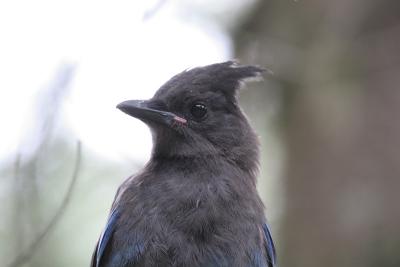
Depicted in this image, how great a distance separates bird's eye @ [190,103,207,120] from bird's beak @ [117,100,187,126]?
0.10 meters

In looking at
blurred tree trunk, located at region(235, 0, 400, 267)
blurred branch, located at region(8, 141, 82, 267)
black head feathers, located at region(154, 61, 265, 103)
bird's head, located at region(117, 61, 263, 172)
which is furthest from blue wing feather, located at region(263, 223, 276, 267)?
blurred tree trunk, located at region(235, 0, 400, 267)

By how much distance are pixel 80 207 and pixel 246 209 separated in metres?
3.82

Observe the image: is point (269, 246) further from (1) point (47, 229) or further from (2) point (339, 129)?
(2) point (339, 129)

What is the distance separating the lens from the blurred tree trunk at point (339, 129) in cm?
780

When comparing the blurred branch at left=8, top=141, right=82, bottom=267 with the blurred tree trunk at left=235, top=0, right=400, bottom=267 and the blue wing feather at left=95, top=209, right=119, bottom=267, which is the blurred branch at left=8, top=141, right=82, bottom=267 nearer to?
the blue wing feather at left=95, top=209, right=119, bottom=267

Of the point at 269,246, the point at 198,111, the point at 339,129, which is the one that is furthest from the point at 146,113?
the point at 339,129

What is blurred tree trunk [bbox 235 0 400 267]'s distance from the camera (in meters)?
7.80

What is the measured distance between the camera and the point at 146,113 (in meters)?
5.79

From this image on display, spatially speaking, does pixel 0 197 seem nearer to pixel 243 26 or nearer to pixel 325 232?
pixel 325 232

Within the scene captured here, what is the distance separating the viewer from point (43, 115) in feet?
19.7

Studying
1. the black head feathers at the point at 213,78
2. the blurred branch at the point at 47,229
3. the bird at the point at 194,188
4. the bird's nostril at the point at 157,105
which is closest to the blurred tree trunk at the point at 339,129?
the bird at the point at 194,188

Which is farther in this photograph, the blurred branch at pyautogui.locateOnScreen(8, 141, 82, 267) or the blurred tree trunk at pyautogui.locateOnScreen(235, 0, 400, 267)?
the blurred tree trunk at pyautogui.locateOnScreen(235, 0, 400, 267)

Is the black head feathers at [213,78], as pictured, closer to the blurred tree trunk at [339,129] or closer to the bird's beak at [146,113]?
the bird's beak at [146,113]

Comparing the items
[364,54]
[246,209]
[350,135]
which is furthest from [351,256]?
[246,209]
